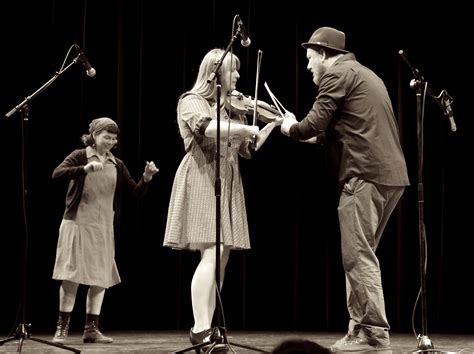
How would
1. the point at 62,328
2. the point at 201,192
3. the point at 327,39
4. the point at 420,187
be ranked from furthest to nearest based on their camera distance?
1. the point at 62,328
2. the point at 327,39
3. the point at 201,192
4. the point at 420,187

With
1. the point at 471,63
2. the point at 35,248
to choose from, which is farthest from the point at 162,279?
the point at 471,63

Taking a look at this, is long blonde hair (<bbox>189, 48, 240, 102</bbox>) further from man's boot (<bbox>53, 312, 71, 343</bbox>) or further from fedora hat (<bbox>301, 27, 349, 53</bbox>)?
man's boot (<bbox>53, 312, 71, 343</bbox>)

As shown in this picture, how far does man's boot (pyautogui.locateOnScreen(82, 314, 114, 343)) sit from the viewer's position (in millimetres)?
4492

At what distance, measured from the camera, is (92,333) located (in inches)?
177

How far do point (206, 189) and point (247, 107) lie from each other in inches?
19.5

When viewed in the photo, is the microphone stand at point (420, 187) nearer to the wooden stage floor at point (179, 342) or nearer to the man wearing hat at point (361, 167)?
the wooden stage floor at point (179, 342)

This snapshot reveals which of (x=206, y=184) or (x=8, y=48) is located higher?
(x=8, y=48)

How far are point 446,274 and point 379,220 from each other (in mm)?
2235

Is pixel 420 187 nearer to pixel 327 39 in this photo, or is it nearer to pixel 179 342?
pixel 327 39

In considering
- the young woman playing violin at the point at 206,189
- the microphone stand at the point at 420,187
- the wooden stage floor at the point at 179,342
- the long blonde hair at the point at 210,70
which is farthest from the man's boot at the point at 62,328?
the microphone stand at the point at 420,187

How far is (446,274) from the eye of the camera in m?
5.63

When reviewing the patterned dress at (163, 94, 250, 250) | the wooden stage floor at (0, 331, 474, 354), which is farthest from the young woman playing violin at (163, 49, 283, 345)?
the wooden stage floor at (0, 331, 474, 354)

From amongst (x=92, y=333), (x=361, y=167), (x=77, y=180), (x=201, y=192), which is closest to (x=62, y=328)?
(x=92, y=333)

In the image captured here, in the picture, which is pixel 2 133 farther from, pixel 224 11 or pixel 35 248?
pixel 224 11
